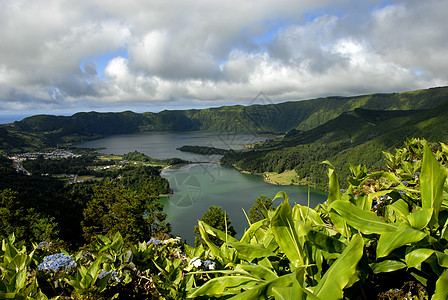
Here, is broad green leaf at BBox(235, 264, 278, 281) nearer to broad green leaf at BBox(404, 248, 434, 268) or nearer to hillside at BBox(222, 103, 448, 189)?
broad green leaf at BBox(404, 248, 434, 268)

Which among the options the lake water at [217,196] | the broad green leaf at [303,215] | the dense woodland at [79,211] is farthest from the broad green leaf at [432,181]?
the lake water at [217,196]

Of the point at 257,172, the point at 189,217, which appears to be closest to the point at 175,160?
the point at 257,172

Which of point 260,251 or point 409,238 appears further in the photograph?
point 260,251

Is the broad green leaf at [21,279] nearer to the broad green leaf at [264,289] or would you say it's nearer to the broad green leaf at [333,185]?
the broad green leaf at [264,289]

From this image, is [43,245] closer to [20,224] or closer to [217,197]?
[20,224]

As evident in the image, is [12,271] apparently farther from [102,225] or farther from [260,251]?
[102,225]

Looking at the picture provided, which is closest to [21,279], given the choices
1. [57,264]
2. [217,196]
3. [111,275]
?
[57,264]
